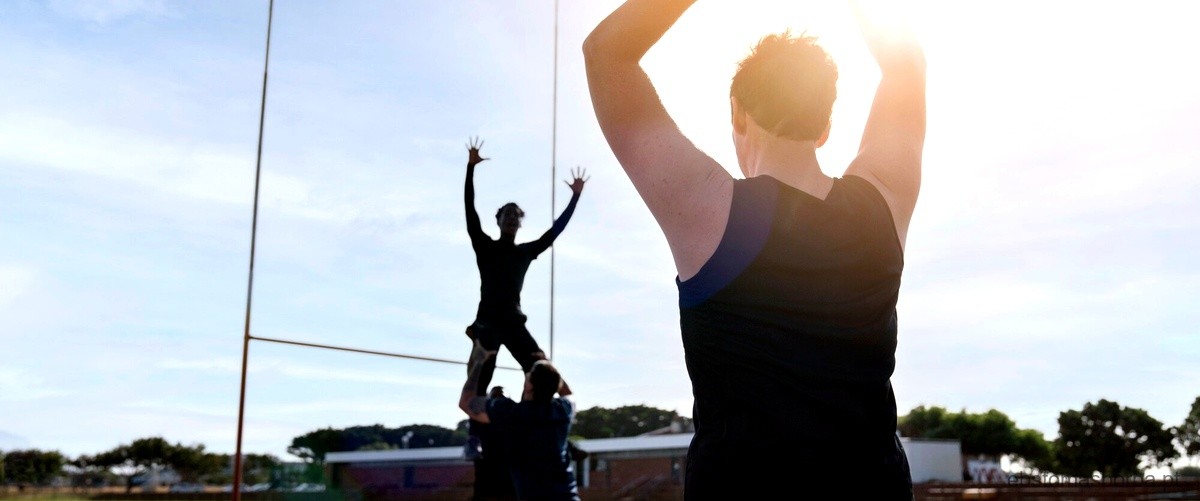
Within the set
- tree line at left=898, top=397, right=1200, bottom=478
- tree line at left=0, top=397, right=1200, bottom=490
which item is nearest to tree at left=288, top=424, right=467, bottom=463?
tree line at left=0, top=397, right=1200, bottom=490

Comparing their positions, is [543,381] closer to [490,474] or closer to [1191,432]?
[490,474]

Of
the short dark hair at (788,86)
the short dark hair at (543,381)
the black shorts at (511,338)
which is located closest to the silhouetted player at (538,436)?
the short dark hair at (543,381)

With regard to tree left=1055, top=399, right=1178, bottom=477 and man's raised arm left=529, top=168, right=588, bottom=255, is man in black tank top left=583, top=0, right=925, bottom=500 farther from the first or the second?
tree left=1055, top=399, right=1178, bottom=477

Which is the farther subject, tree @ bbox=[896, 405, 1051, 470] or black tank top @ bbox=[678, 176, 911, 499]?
tree @ bbox=[896, 405, 1051, 470]

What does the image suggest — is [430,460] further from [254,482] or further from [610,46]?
[610,46]

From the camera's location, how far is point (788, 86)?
1139 mm

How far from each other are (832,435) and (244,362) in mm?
5224

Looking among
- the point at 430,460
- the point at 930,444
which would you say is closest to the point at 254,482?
the point at 430,460

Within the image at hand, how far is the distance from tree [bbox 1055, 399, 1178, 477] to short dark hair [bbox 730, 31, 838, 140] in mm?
53488

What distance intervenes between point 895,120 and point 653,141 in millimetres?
385

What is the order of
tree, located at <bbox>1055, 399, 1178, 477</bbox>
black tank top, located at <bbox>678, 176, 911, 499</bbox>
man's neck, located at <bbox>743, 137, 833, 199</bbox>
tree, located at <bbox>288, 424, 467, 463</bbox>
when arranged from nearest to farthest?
1. black tank top, located at <bbox>678, 176, 911, 499</bbox>
2. man's neck, located at <bbox>743, 137, 833, 199</bbox>
3. tree, located at <bbox>288, 424, 467, 463</bbox>
4. tree, located at <bbox>1055, 399, 1178, 477</bbox>

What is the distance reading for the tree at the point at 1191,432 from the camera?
5016cm

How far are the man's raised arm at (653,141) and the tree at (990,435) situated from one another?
217 ft

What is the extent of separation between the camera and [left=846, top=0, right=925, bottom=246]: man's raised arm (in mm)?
1188
